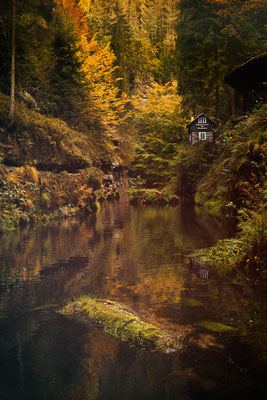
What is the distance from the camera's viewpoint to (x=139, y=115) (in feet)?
124

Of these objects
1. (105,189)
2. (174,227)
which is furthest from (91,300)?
(105,189)

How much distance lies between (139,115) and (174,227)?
27562 mm

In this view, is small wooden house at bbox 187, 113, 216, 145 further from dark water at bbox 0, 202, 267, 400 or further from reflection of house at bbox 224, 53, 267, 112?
dark water at bbox 0, 202, 267, 400

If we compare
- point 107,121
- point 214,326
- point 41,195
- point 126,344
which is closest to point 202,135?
point 107,121

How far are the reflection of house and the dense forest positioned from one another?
1665mm

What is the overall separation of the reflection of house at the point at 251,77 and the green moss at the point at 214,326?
12667 mm

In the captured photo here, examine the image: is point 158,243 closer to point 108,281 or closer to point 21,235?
point 108,281

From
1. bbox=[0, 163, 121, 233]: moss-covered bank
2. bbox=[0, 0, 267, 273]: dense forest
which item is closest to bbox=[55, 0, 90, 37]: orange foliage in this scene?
bbox=[0, 0, 267, 273]: dense forest

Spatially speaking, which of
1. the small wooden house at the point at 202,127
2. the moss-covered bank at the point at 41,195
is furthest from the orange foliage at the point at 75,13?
the moss-covered bank at the point at 41,195

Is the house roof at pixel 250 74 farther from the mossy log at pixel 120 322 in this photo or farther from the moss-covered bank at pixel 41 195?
the mossy log at pixel 120 322

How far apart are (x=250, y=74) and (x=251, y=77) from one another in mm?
406

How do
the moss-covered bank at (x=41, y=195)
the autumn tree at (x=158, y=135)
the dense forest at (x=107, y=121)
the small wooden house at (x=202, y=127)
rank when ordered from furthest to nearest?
the autumn tree at (x=158, y=135), the small wooden house at (x=202, y=127), the moss-covered bank at (x=41, y=195), the dense forest at (x=107, y=121)

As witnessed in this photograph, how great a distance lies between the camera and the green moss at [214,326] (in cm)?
378

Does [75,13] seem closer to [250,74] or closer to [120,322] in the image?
[250,74]
